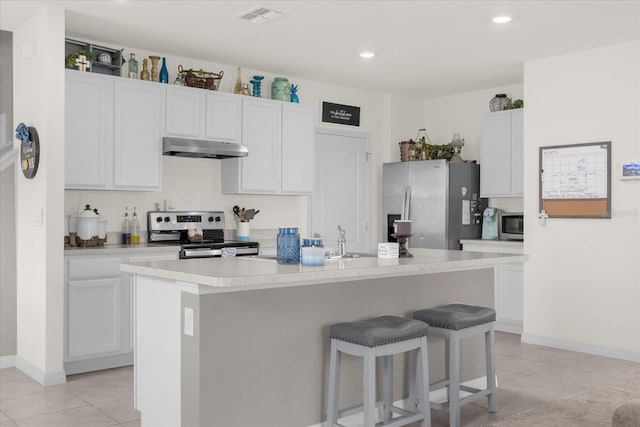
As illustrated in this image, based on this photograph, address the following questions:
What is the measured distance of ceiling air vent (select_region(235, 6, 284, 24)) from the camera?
428cm

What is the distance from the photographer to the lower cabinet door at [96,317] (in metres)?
4.46

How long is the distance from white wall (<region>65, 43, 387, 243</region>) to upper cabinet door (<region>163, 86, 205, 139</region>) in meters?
0.41

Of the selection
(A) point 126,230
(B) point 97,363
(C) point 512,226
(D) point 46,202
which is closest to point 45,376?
(B) point 97,363

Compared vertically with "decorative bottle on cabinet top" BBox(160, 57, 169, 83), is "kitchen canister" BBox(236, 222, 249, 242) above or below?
below

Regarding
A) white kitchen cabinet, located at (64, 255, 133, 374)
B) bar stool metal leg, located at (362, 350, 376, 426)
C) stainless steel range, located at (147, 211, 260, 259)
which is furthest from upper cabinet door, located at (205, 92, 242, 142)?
bar stool metal leg, located at (362, 350, 376, 426)

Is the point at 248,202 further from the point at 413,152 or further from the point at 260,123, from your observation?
the point at 413,152

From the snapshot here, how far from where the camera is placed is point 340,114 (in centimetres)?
693

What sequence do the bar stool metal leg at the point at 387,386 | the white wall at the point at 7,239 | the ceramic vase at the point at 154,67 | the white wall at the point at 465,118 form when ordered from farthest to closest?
1. the white wall at the point at 465,118
2. the ceramic vase at the point at 154,67
3. the white wall at the point at 7,239
4. the bar stool metal leg at the point at 387,386

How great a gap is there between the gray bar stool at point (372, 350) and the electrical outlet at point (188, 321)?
729mm

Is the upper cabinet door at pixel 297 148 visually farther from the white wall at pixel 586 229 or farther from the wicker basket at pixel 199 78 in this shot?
the white wall at pixel 586 229

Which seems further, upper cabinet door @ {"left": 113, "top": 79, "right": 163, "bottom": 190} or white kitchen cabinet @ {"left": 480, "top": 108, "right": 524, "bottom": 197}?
white kitchen cabinet @ {"left": 480, "top": 108, "right": 524, "bottom": 197}

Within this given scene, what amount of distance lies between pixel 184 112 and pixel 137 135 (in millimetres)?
484

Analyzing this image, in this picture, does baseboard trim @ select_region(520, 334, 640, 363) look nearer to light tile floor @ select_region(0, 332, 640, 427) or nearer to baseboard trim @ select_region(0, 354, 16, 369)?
light tile floor @ select_region(0, 332, 640, 427)

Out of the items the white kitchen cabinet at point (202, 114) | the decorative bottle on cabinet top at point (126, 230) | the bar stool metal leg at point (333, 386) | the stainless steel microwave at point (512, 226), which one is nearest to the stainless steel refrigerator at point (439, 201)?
the stainless steel microwave at point (512, 226)
